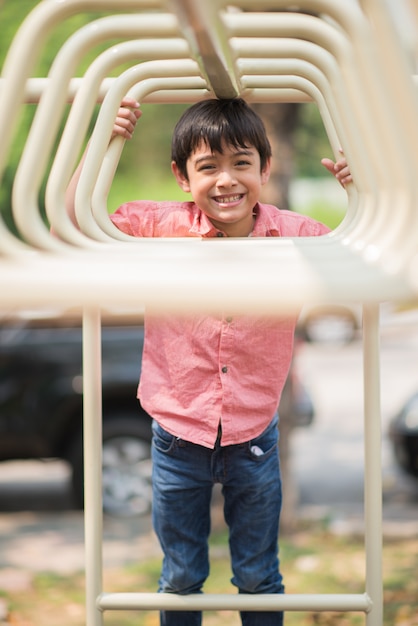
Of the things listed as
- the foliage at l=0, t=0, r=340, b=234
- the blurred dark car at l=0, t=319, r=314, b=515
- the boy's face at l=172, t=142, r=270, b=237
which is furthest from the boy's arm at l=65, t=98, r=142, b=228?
the blurred dark car at l=0, t=319, r=314, b=515

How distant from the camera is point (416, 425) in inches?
211

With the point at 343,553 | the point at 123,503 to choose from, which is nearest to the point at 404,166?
the point at 343,553

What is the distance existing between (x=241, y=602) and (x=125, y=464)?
11.0 feet

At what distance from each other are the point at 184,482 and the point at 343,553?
2.74 m

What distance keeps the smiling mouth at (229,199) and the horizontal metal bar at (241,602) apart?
740 mm

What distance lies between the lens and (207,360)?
1908 millimetres

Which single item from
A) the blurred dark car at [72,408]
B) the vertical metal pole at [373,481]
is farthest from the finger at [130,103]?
the blurred dark car at [72,408]

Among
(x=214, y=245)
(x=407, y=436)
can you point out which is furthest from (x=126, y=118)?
(x=407, y=436)

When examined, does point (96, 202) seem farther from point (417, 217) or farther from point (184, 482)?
point (417, 217)

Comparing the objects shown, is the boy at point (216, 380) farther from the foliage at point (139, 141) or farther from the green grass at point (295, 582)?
the green grass at point (295, 582)

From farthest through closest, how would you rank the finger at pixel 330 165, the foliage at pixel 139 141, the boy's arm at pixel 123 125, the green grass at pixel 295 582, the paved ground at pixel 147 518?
the foliage at pixel 139 141, the paved ground at pixel 147 518, the green grass at pixel 295 582, the finger at pixel 330 165, the boy's arm at pixel 123 125

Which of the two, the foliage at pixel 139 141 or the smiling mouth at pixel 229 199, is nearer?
the smiling mouth at pixel 229 199

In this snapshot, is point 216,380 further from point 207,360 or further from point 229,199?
point 229,199

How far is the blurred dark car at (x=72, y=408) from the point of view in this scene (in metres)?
5.11
